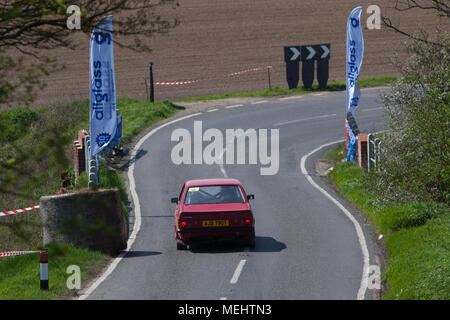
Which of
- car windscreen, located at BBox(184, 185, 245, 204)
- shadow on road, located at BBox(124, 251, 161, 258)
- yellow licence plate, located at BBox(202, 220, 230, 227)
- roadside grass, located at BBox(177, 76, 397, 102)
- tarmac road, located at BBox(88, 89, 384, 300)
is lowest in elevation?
shadow on road, located at BBox(124, 251, 161, 258)

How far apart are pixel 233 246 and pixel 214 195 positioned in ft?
3.89

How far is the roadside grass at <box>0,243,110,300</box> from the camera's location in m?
13.0

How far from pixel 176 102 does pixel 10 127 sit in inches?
1224

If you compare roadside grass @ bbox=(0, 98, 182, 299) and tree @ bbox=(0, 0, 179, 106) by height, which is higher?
tree @ bbox=(0, 0, 179, 106)

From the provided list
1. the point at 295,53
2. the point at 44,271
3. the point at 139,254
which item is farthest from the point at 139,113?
the point at 44,271

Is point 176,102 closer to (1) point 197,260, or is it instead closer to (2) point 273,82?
(2) point 273,82

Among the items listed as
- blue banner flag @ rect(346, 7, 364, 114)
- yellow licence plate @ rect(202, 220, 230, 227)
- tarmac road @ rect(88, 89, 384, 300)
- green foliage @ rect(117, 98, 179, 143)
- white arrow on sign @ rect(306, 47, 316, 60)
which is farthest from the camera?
white arrow on sign @ rect(306, 47, 316, 60)

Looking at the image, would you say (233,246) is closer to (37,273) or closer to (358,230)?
(358,230)

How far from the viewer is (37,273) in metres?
14.3

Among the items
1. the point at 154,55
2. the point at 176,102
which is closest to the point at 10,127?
the point at 176,102

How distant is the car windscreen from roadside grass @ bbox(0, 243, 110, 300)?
222cm

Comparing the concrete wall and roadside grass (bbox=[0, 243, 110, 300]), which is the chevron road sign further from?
roadside grass (bbox=[0, 243, 110, 300])

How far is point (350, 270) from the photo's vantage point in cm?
1435

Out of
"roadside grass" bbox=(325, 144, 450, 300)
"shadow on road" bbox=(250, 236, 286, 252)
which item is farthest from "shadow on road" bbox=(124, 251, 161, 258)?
"roadside grass" bbox=(325, 144, 450, 300)
